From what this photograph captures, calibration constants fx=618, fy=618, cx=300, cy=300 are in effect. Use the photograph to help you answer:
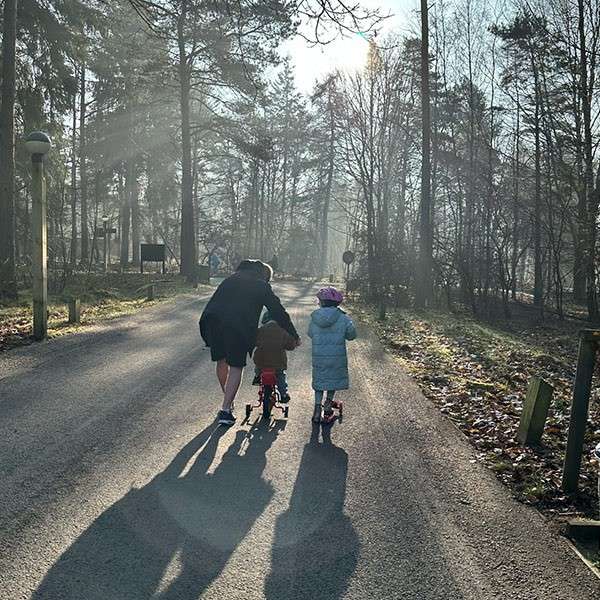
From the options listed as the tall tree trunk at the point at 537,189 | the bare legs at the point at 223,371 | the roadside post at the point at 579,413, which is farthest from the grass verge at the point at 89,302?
the tall tree trunk at the point at 537,189

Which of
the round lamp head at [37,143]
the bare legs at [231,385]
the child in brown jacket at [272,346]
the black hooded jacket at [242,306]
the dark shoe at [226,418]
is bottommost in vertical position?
the dark shoe at [226,418]

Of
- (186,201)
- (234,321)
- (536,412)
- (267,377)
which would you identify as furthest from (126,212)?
(536,412)

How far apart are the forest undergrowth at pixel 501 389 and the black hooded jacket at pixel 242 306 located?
2.44m

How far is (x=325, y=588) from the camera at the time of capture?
3.16 m

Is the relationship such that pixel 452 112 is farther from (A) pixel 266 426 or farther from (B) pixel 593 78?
(A) pixel 266 426

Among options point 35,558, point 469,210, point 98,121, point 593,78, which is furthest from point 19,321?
point 98,121

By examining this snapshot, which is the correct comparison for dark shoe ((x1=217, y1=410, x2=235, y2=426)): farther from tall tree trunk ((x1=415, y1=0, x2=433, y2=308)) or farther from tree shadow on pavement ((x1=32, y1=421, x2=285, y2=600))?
tall tree trunk ((x1=415, y1=0, x2=433, y2=308))

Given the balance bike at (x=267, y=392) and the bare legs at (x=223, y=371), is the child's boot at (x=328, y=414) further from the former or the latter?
the bare legs at (x=223, y=371)

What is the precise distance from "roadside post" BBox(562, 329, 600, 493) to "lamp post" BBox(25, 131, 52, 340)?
339 inches

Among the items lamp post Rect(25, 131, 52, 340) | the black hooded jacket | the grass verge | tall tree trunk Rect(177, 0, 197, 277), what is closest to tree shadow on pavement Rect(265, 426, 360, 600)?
the black hooded jacket

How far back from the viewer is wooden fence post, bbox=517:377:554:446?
584 cm

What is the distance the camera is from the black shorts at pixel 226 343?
625cm

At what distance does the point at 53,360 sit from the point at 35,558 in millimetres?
6138

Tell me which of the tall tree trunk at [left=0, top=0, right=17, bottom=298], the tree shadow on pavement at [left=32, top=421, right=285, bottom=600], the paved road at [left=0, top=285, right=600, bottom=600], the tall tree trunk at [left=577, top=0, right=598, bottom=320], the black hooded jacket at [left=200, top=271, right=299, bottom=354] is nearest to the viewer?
the tree shadow on pavement at [left=32, top=421, right=285, bottom=600]
